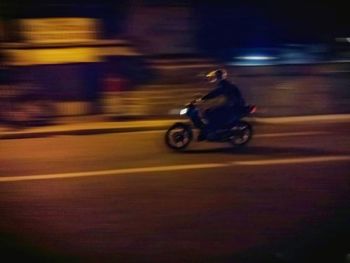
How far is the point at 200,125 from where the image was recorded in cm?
1112

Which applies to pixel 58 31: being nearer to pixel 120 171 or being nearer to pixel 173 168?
pixel 120 171

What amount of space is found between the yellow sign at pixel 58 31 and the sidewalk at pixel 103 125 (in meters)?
2.22

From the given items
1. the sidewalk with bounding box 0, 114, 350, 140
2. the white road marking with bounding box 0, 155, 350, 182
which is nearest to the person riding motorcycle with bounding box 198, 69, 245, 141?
the white road marking with bounding box 0, 155, 350, 182

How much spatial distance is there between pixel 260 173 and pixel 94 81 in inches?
255

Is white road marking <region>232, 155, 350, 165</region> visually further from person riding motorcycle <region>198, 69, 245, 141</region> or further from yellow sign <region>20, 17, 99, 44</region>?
yellow sign <region>20, 17, 99, 44</region>

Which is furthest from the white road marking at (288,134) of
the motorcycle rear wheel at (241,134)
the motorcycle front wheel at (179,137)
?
the motorcycle front wheel at (179,137)

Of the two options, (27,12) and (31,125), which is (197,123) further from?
(27,12)

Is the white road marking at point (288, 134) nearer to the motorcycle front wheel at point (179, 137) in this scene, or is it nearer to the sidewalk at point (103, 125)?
the sidewalk at point (103, 125)

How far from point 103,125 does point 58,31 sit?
3.25 m

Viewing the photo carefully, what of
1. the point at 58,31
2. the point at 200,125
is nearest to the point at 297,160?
the point at 200,125

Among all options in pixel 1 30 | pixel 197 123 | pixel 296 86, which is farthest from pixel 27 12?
pixel 197 123

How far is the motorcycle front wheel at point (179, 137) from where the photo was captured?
36.2 feet

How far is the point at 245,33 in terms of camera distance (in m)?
22.0

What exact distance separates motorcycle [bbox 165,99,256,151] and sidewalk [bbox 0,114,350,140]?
1297 mm
